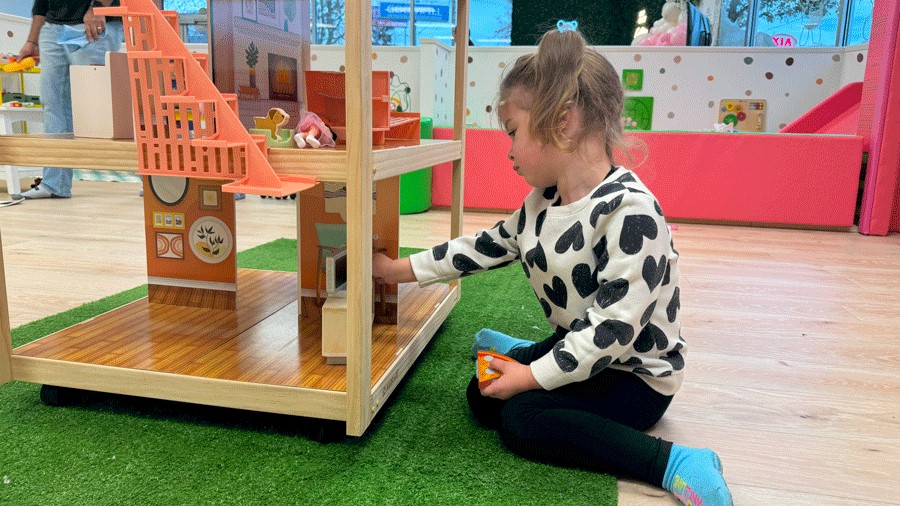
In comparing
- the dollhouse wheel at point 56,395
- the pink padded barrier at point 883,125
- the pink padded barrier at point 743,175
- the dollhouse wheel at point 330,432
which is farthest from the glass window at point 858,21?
the dollhouse wheel at point 56,395

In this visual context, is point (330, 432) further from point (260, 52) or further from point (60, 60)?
point (60, 60)

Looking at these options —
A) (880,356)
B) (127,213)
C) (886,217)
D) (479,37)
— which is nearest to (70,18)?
(127,213)

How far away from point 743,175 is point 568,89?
2058mm

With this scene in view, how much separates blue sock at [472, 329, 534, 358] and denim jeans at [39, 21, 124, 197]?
200 centimetres

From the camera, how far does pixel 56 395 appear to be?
81 cm

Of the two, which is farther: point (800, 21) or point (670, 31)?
point (800, 21)

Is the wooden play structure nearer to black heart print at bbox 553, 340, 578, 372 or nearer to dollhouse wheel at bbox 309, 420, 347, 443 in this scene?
dollhouse wheel at bbox 309, 420, 347, 443

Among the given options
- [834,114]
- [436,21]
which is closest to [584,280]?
[834,114]

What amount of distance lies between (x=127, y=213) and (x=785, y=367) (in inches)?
85.9

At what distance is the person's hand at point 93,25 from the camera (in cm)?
217

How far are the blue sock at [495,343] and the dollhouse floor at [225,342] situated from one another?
93mm

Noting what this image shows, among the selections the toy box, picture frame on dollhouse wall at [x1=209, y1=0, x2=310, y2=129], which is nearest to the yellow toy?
picture frame on dollhouse wall at [x1=209, y1=0, x2=310, y2=129]

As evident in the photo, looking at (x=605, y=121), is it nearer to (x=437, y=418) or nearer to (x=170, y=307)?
(x=437, y=418)

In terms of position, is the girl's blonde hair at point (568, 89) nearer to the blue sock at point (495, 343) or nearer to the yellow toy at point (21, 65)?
the blue sock at point (495, 343)
